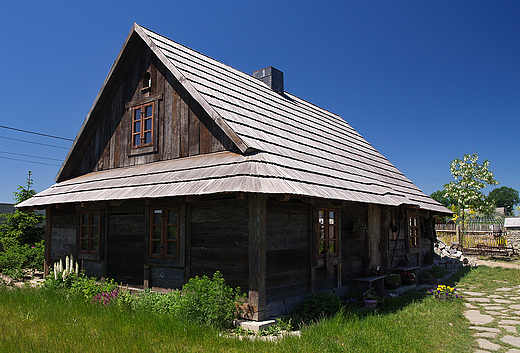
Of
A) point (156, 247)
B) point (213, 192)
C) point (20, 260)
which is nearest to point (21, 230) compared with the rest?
point (20, 260)

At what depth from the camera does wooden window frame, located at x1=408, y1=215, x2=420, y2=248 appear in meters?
13.2

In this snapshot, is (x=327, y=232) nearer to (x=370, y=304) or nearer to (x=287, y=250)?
(x=287, y=250)

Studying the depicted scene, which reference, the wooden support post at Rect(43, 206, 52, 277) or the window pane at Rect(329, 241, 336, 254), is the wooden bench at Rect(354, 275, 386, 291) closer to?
the window pane at Rect(329, 241, 336, 254)

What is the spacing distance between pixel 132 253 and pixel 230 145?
342cm

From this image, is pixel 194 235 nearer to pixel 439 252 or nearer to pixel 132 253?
pixel 132 253

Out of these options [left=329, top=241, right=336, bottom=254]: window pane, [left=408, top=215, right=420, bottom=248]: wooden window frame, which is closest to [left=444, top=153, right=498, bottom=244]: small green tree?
[left=408, top=215, right=420, bottom=248]: wooden window frame

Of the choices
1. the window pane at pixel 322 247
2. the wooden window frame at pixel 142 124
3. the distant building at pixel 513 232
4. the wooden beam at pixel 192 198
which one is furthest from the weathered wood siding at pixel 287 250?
the distant building at pixel 513 232

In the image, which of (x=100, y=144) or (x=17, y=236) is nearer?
(x=100, y=144)

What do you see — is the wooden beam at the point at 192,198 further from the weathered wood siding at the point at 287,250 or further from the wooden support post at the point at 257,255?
the weathered wood siding at the point at 287,250

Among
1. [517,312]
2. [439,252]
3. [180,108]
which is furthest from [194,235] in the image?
[439,252]

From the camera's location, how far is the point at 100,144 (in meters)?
Answer: 11.2

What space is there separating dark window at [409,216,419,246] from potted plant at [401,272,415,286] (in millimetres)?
2515

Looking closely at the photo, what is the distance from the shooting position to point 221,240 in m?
7.09

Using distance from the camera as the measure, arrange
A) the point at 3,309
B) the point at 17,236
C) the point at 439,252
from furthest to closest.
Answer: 1. the point at 439,252
2. the point at 17,236
3. the point at 3,309
